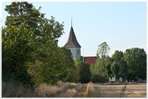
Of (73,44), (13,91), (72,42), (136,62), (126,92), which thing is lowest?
(126,92)

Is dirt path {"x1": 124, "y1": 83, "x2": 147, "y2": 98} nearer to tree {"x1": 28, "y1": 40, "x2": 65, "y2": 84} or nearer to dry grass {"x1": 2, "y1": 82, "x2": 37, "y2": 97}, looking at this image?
tree {"x1": 28, "y1": 40, "x2": 65, "y2": 84}

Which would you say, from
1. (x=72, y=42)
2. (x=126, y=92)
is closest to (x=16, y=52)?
(x=126, y=92)

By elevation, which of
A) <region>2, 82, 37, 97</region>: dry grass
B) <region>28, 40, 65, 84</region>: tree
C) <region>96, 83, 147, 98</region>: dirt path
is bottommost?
<region>96, 83, 147, 98</region>: dirt path

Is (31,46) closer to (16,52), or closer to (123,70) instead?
(16,52)

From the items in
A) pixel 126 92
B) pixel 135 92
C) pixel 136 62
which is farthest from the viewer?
pixel 136 62

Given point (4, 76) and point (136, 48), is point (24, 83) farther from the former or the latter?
point (136, 48)

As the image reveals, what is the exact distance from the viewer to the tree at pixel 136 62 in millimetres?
76125

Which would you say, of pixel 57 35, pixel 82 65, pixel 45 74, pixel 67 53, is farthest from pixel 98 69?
pixel 45 74

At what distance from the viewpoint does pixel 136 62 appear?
77.6m

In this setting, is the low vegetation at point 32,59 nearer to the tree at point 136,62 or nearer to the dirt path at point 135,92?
the dirt path at point 135,92

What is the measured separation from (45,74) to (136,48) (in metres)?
61.7

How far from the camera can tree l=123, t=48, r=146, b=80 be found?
76.1 m

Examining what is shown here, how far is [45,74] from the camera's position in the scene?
73.0 feet

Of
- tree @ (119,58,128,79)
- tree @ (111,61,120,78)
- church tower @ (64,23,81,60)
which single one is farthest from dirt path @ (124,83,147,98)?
church tower @ (64,23,81,60)
